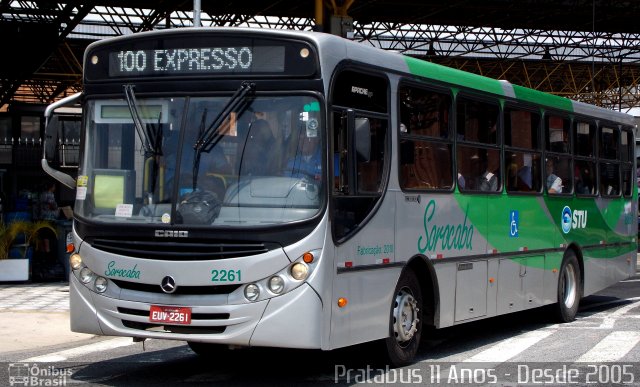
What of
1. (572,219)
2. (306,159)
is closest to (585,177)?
(572,219)

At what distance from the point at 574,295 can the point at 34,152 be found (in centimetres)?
1869

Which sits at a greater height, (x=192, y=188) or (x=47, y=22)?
(x=47, y=22)

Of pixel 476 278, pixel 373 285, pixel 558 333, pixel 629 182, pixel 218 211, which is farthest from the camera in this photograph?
pixel 629 182

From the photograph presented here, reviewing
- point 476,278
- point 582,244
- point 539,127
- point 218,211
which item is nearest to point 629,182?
point 582,244

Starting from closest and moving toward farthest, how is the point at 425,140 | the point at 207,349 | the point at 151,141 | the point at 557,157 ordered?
1. the point at 151,141
2. the point at 425,140
3. the point at 207,349
4. the point at 557,157

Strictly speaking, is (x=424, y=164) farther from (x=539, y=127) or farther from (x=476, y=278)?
(x=539, y=127)

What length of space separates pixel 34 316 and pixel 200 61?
7264mm

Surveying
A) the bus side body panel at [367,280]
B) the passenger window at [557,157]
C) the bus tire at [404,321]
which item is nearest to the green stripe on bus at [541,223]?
the passenger window at [557,157]

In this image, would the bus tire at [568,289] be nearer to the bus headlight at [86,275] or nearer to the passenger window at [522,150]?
the passenger window at [522,150]

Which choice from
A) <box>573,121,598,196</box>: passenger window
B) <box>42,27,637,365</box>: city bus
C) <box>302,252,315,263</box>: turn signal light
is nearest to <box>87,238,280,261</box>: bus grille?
<box>42,27,637,365</box>: city bus

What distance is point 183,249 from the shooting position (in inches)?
330

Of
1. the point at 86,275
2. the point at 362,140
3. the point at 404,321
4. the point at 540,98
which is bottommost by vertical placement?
the point at 404,321

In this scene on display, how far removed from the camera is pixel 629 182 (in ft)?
56.2

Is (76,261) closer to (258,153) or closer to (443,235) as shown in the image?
(258,153)
